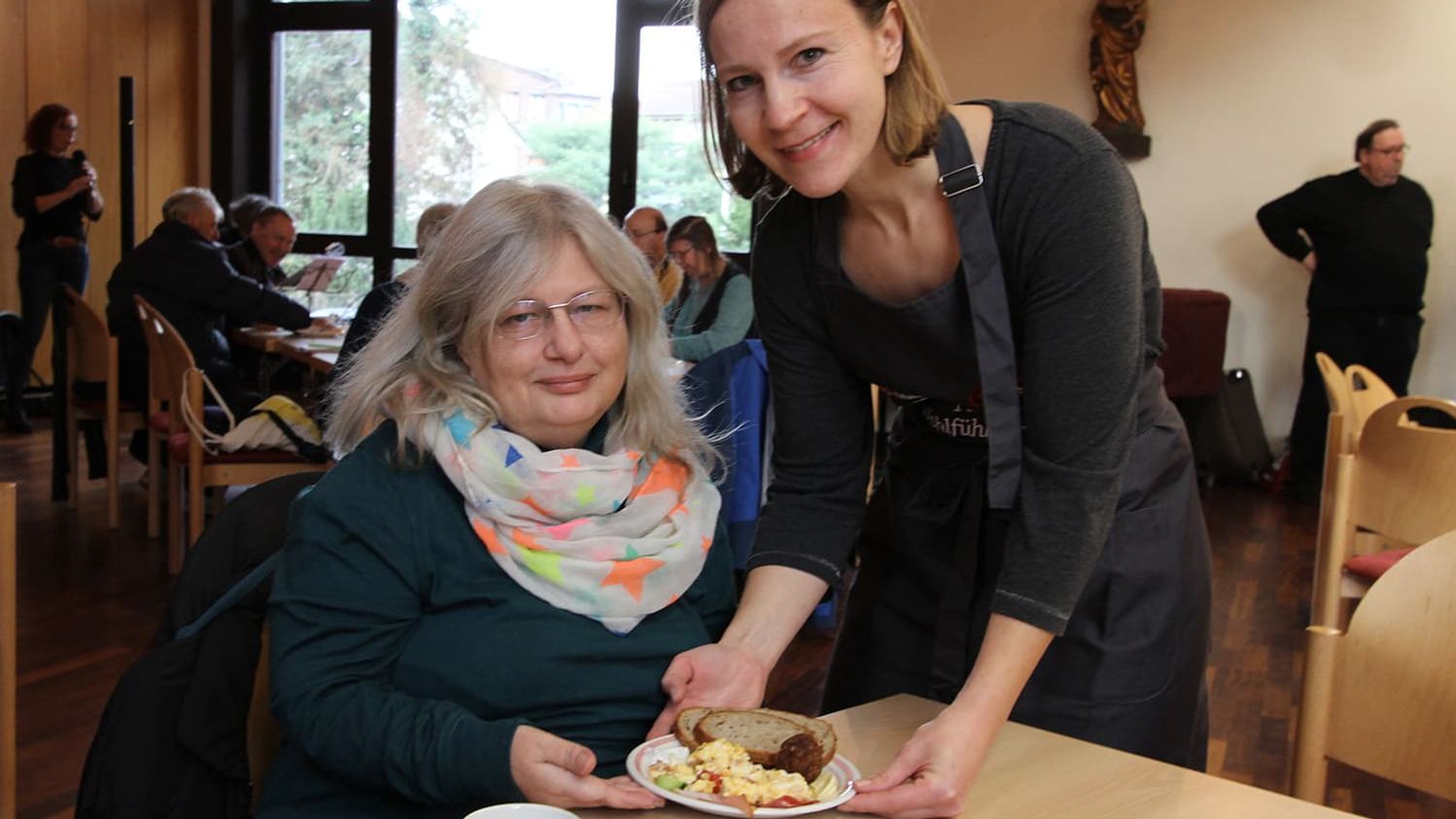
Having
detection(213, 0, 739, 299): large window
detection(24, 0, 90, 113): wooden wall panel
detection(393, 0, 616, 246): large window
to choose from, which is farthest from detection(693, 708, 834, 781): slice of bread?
detection(24, 0, 90, 113): wooden wall panel

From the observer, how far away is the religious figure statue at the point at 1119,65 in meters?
7.28

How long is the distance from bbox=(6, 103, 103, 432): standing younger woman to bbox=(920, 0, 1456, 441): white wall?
4.47 meters

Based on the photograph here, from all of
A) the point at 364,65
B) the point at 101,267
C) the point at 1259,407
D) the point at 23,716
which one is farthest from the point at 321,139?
the point at 23,716

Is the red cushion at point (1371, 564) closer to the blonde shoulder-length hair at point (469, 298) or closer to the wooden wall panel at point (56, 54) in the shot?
the blonde shoulder-length hair at point (469, 298)

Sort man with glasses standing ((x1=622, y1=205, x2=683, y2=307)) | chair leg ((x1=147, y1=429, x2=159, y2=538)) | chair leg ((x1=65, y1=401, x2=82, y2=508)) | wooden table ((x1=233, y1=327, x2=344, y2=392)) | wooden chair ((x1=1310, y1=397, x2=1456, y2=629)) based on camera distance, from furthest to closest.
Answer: man with glasses standing ((x1=622, y1=205, x2=683, y2=307)), chair leg ((x1=65, y1=401, x2=82, y2=508)), chair leg ((x1=147, y1=429, x2=159, y2=538)), wooden table ((x1=233, y1=327, x2=344, y2=392)), wooden chair ((x1=1310, y1=397, x2=1456, y2=629))

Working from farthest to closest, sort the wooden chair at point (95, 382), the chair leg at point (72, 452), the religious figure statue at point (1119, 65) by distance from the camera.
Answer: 1. the religious figure statue at point (1119, 65)
2. the chair leg at point (72, 452)
3. the wooden chair at point (95, 382)

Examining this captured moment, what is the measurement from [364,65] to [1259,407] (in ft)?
18.9

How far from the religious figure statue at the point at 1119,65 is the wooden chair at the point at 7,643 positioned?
635cm

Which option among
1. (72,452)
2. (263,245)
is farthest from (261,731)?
(263,245)

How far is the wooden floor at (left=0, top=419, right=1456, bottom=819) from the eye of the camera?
117 inches

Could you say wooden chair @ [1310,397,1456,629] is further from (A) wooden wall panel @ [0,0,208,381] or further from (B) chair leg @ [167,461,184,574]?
(A) wooden wall panel @ [0,0,208,381]

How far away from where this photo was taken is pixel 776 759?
3.61 feet

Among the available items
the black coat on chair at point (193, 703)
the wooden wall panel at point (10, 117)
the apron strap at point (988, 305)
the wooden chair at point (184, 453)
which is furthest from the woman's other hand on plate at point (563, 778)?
the wooden wall panel at point (10, 117)

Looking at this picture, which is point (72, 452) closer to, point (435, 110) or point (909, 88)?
point (435, 110)
